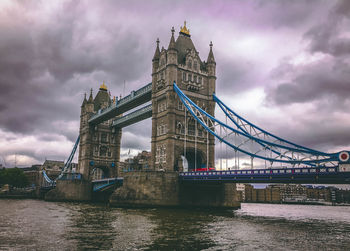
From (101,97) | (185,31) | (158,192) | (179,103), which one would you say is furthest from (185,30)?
(101,97)

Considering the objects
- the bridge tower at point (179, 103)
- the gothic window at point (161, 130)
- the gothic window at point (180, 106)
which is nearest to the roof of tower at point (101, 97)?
the bridge tower at point (179, 103)

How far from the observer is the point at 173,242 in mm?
17328

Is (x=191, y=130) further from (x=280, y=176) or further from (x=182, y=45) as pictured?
(x=280, y=176)

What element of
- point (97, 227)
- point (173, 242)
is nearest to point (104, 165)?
point (97, 227)

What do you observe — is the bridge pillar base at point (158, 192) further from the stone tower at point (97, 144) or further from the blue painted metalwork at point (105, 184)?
the stone tower at point (97, 144)

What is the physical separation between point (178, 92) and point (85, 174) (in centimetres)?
4037

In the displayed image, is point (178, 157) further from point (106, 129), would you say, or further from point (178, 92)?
point (106, 129)

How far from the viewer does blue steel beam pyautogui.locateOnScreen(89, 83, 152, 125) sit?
61.0 m

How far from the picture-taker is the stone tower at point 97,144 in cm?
8019

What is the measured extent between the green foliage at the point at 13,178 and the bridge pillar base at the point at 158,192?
7753cm

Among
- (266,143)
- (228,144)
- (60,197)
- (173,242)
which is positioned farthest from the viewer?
(60,197)

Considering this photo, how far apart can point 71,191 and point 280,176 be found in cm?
4818

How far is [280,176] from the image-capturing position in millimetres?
34094

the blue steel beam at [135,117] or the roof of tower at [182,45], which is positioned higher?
the roof of tower at [182,45]
